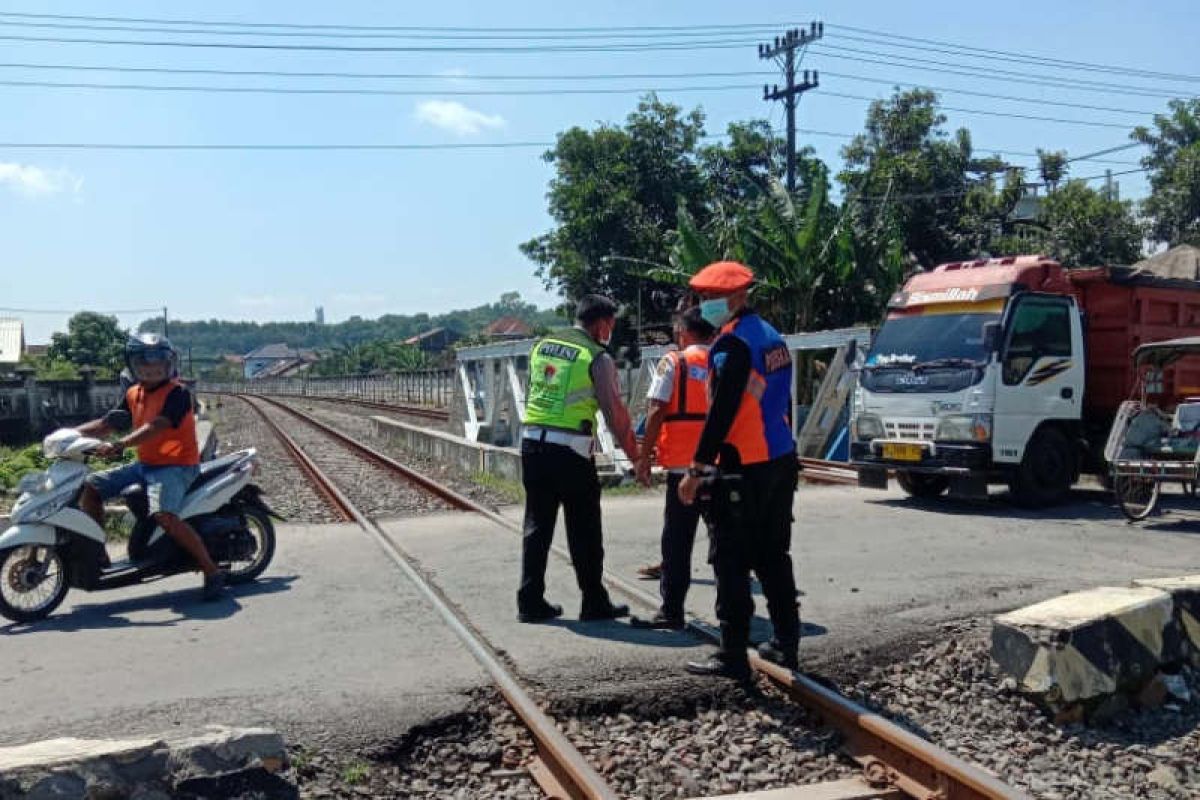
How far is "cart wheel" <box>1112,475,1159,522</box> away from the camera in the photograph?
407 inches

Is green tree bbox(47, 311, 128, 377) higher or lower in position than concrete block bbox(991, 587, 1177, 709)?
higher

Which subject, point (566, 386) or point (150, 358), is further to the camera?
point (150, 358)

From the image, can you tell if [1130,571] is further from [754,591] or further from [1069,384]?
[1069,384]

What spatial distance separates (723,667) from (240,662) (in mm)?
2503

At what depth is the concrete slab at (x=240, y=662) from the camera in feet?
15.5

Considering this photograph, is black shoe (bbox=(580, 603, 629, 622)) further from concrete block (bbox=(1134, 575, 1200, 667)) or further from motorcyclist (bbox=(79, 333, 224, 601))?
concrete block (bbox=(1134, 575, 1200, 667))

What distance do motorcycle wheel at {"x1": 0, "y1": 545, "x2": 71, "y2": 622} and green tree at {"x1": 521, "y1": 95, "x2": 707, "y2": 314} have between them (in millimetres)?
28535

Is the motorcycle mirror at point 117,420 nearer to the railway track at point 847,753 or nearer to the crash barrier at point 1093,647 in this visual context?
the railway track at point 847,753

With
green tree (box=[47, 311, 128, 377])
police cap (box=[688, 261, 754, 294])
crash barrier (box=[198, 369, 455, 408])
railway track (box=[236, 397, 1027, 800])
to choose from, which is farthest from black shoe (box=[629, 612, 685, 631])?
green tree (box=[47, 311, 128, 377])

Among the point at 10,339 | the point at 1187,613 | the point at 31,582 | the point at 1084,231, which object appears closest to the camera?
the point at 1187,613

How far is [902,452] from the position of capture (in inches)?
449

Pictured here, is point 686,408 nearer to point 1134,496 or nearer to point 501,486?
point 1134,496

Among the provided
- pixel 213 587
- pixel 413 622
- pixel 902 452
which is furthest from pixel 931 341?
pixel 213 587

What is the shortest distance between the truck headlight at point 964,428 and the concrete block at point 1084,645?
5.37m
